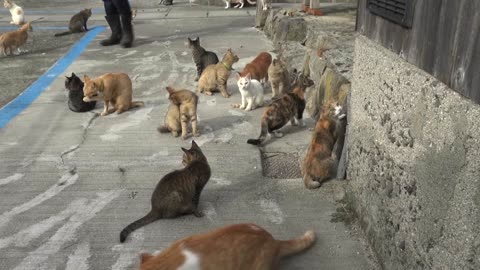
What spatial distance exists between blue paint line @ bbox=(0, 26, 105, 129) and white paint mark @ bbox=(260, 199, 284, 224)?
390cm

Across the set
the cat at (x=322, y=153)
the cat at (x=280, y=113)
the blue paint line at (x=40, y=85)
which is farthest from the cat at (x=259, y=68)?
the blue paint line at (x=40, y=85)

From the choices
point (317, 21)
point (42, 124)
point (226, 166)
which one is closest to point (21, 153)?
point (42, 124)

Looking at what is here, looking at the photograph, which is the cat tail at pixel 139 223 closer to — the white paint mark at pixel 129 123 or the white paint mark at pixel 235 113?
the white paint mark at pixel 129 123

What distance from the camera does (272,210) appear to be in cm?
398

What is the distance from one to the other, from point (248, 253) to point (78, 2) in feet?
63.0

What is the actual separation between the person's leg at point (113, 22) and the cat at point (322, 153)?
7.42 meters

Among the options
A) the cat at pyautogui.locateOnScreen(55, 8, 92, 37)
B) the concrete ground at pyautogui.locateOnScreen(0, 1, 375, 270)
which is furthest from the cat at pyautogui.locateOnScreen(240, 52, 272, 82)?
the cat at pyautogui.locateOnScreen(55, 8, 92, 37)

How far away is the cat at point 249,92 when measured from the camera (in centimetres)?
615

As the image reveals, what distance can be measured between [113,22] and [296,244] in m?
8.70

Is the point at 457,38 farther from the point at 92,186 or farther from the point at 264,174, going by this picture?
the point at 92,186

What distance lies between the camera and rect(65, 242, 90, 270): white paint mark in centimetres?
325

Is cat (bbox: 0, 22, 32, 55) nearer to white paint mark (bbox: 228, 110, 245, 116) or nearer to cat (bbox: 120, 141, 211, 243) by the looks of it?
white paint mark (bbox: 228, 110, 245, 116)

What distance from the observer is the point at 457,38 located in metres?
2.16

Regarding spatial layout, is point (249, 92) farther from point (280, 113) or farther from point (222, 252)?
point (222, 252)
